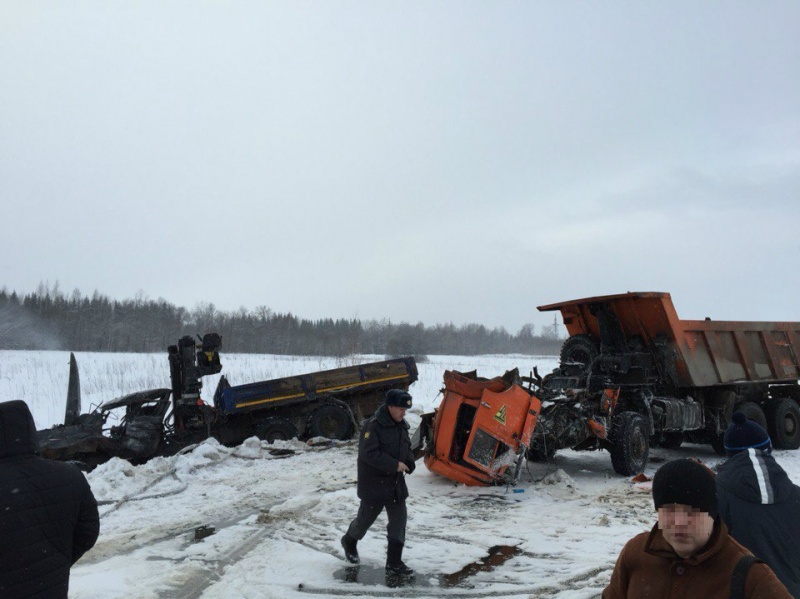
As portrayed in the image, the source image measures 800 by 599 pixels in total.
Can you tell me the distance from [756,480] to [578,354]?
8.53 meters

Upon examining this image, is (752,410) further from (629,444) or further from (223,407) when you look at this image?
(223,407)

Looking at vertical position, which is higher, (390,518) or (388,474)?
(388,474)

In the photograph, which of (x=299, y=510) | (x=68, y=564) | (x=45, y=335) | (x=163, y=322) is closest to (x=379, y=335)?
(x=163, y=322)

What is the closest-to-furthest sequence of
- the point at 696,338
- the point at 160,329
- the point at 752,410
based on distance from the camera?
the point at 696,338 → the point at 752,410 → the point at 160,329

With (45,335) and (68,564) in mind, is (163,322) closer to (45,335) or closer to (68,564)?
(45,335)

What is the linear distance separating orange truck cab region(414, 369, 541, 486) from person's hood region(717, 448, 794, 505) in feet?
16.6

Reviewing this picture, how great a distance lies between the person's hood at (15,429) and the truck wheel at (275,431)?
10.0m

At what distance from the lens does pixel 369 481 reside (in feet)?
17.0

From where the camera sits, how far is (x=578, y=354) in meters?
11.1

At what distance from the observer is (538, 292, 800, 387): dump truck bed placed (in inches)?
402

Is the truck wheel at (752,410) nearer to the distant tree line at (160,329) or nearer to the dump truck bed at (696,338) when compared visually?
the dump truck bed at (696,338)

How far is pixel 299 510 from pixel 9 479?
4.80m

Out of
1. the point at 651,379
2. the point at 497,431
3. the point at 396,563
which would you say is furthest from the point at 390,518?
the point at 651,379

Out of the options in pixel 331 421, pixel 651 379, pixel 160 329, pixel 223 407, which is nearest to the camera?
pixel 651 379
